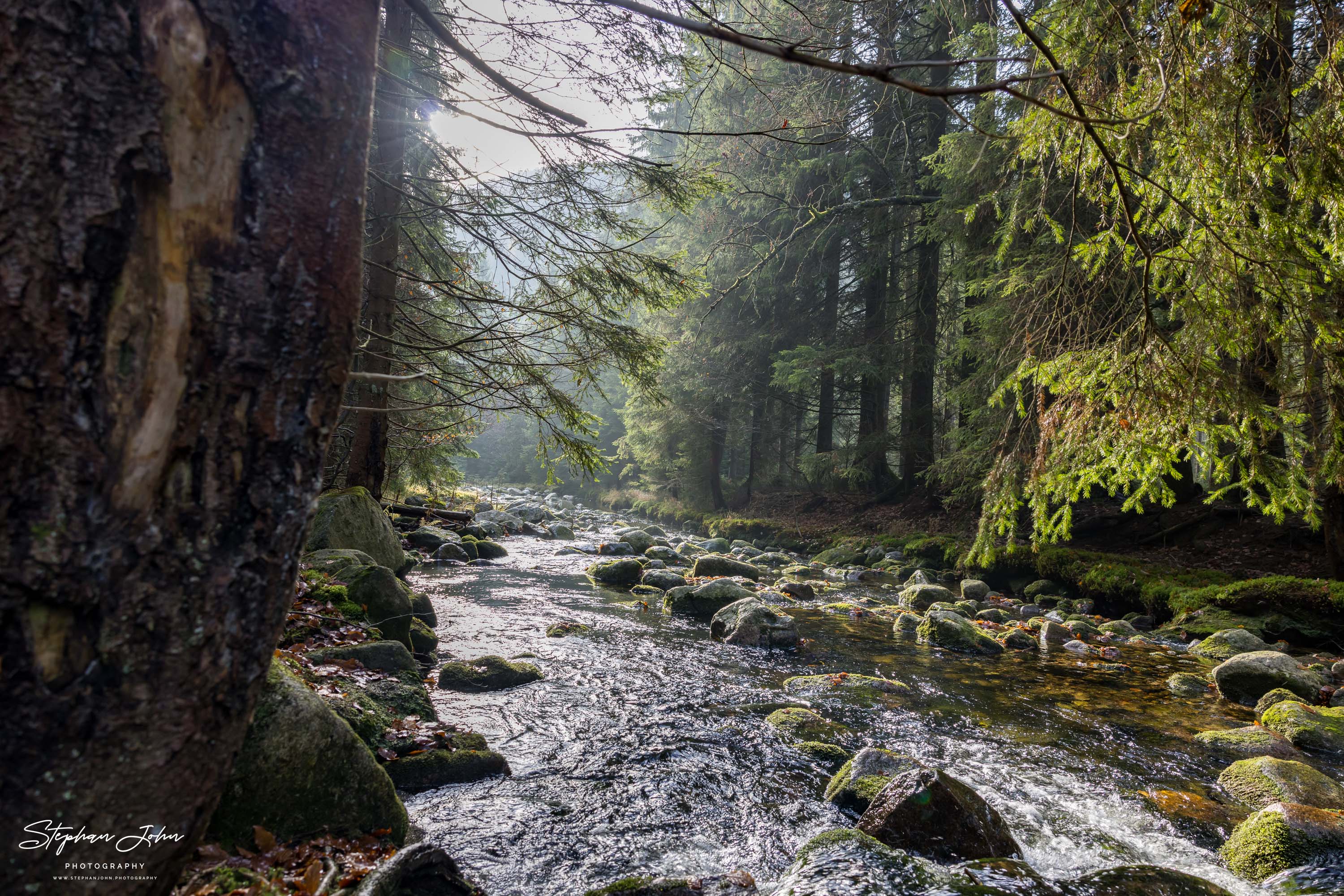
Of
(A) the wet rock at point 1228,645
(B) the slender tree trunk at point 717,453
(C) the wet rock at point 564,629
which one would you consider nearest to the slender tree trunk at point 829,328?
(B) the slender tree trunk at point 717,453

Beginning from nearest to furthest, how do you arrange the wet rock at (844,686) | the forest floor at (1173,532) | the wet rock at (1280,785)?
the wet rock at (1280,785) → the wet rock at (844,686) → the forest floor at (1173,532)

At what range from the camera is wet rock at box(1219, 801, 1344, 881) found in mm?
3029

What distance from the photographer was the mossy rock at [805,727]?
4469 millimetres

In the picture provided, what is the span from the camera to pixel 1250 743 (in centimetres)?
445

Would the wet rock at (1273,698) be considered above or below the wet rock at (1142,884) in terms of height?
above

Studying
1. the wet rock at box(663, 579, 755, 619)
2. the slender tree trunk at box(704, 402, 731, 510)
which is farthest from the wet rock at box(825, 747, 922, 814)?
the slender tree trunk at box(704, 402, 731, 510)

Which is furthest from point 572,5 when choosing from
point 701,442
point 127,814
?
point 701,442

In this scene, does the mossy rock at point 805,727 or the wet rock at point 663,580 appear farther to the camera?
the wet rock at point 663,580

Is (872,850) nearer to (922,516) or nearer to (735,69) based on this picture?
(735,69)

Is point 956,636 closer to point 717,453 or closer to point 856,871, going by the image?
point 856,871

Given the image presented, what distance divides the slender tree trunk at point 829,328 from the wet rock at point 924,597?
864 cm

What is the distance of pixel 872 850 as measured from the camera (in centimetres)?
285

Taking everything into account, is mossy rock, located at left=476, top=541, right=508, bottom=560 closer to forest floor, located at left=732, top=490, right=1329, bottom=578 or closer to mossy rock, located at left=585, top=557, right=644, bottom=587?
mossy rock, located at left=585, top=557, right=644, bottom=587

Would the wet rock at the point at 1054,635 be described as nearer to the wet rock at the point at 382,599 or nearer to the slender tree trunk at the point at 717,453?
the wet rock at the point at 382,599
